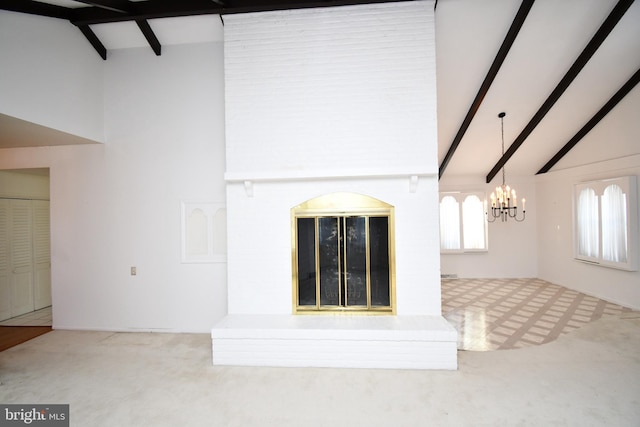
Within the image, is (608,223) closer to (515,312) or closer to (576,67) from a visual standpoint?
(515,312)

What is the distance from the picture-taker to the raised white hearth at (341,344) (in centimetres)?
333

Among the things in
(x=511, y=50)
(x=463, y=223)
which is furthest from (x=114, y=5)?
(x=463, y=223)

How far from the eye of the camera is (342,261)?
396 cm

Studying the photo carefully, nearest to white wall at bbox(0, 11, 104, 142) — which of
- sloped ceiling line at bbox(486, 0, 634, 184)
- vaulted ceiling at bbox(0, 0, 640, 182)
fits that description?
vaulted ceiling at bbox(0, 0, 640, 182)

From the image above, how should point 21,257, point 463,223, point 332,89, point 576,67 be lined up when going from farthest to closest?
point 463,223
point 21,257
point 576,67
point 332,89

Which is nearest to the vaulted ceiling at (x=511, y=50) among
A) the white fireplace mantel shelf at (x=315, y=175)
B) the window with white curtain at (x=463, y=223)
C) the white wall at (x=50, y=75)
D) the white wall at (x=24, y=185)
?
the white wall at (x=50, y=75)

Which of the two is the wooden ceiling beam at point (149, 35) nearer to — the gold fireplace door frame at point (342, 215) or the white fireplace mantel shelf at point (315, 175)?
the white fireplace mantel shelf at point (315, 175)

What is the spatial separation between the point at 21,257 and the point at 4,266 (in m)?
0.27

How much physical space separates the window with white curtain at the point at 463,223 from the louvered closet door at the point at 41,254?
27.3ft

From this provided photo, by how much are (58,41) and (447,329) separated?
19.1ft

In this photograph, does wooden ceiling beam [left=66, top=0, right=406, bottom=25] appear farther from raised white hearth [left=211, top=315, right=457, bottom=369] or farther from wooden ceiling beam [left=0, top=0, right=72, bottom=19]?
raised white hearth [left=211, top=315, right=457, bottom=369]

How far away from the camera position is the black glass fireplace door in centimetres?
388

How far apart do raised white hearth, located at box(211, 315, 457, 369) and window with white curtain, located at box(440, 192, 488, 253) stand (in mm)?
4782

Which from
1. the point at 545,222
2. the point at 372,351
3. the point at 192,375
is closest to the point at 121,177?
the point at 192,375
